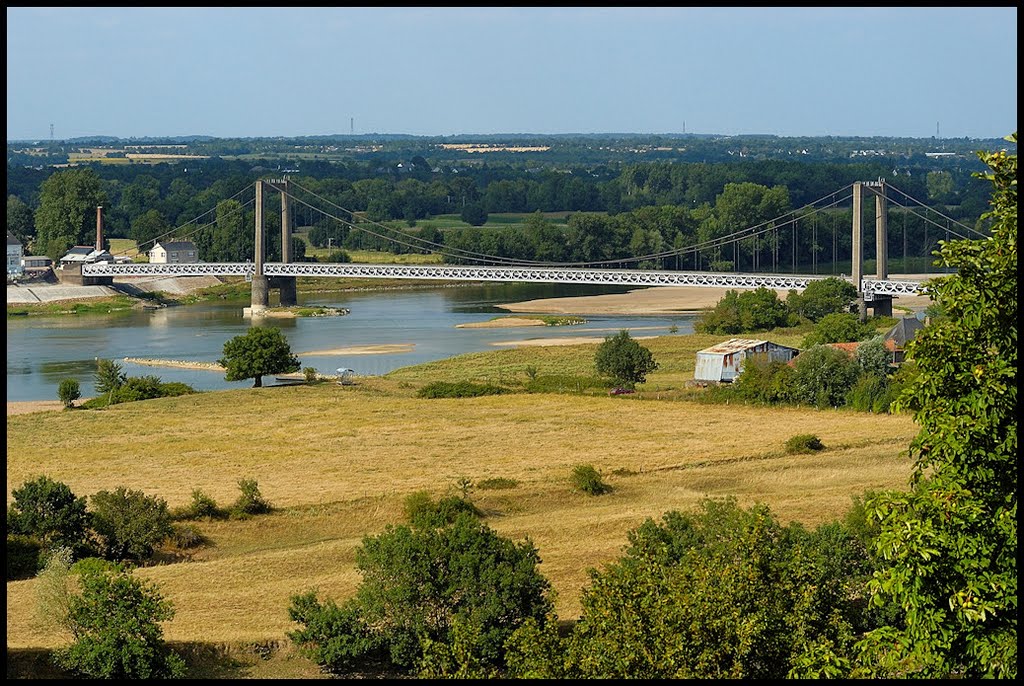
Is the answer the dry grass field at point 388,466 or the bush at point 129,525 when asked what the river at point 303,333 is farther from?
the bush at point 129,525

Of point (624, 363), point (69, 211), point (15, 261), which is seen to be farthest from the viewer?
point (69, 211)

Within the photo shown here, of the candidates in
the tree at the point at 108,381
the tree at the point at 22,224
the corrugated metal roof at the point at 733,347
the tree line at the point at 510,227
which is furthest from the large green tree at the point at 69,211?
the corrugated metal roof at the point at 733,347

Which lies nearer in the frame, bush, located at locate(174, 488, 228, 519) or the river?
bush, located at locate(174, 488, 228, 519)

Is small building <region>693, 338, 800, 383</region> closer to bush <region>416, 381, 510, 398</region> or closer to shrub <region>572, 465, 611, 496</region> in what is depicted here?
bush <region>416, 381, 510, 398</region>

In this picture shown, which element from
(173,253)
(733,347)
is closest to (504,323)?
(733,347)

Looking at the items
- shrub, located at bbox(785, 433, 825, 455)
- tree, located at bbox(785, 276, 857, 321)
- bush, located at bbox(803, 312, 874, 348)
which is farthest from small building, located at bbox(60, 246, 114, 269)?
shrub, located at bbox(785, 433, 825, 455)

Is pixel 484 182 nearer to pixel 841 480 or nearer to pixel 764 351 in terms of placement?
pixel 764 351

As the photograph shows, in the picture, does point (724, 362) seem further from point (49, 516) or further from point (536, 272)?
point (536, 272)

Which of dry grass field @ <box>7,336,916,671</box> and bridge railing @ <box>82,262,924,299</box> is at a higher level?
bridge railing @ <box>82,262,924,299</box>
